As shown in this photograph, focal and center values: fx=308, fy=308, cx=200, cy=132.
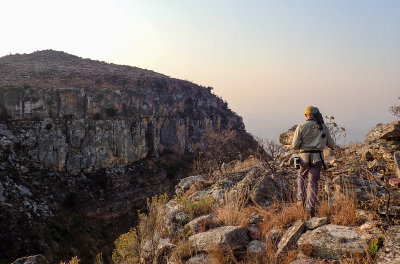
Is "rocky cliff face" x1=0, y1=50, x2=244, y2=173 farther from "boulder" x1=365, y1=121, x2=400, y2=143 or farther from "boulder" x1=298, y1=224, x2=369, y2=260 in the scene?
"boulder" x1=298, y1=224, x2=369, y2=260

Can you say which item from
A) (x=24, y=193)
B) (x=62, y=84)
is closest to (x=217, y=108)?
(x=62, y=84)

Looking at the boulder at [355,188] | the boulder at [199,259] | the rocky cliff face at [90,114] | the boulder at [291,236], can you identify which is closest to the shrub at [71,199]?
the rocky cliff face at [90,114]

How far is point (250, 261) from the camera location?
13.6ft

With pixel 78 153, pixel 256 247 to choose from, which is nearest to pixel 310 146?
pixel 256 247

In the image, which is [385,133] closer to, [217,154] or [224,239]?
[224,239]

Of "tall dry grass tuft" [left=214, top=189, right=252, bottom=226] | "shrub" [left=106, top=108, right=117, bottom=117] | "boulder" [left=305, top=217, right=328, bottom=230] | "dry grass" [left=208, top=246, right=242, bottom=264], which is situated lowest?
"dry grass" [left=208, top=246, right=242, bottom=264]

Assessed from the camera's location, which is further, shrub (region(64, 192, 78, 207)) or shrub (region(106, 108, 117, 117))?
shrub (region(106, 108, 117, 117))

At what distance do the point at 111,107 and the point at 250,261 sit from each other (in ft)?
101

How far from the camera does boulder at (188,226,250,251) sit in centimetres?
443

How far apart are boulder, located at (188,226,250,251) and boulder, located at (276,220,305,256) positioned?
574 mm

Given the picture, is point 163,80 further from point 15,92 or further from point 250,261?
point 250,261

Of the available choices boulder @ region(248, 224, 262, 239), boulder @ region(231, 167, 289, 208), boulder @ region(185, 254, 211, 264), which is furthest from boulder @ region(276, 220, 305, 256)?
boulder @ region(231, 167, 289, 208)

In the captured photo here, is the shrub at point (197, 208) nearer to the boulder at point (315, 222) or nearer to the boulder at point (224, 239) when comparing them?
the boulder at point (224, 239)

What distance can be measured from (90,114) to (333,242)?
30.1 meters
